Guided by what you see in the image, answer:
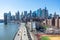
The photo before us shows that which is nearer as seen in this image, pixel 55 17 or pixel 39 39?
pixel 39 39

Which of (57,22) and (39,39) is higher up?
(57,22)

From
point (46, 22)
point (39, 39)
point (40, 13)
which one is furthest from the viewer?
point (46, 22)

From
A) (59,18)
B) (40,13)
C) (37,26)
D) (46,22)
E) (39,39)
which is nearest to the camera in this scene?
(39,39)

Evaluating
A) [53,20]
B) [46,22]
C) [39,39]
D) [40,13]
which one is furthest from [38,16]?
[39,39]

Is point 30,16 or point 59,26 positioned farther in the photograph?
point 30,16

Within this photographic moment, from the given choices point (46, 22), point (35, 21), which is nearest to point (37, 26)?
point (35, 21)

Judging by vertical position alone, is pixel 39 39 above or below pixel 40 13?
below

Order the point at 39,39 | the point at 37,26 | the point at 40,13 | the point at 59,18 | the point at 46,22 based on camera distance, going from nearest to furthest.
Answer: the point at 39,39, the point at 40,13, the point at 37,26, the point at 59,18, the point at 46,22

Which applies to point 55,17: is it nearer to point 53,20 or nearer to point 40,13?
point 53,20

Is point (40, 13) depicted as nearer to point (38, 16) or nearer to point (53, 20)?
point (38, 16)
